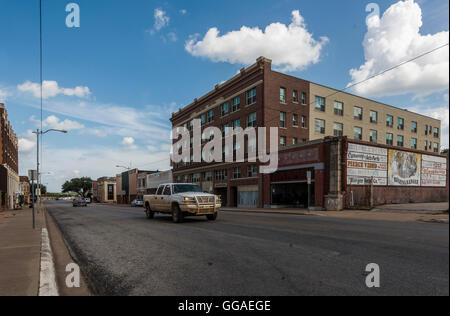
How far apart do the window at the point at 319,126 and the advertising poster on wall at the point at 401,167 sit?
35.1 feet

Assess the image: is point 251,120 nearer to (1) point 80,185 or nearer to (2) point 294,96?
(2) point 294,96

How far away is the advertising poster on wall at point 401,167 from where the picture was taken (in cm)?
2711

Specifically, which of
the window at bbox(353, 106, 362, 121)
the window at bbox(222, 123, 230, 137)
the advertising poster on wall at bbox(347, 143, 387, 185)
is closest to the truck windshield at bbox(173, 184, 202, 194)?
the advertising poster on wall at bbox(347, 143, 387, 185)

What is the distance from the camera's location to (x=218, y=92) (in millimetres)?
43594

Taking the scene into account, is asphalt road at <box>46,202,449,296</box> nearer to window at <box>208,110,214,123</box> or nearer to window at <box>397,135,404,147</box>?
Result: window at <box>208,110,214,123</box>

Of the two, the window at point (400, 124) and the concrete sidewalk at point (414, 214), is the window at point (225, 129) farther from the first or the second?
the window at point (400, 124)

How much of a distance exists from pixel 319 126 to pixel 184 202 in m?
28.5

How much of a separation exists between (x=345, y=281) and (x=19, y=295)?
185 inches

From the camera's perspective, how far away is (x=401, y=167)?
1164 inches

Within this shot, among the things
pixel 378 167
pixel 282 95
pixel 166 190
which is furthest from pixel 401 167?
pixel 166 190

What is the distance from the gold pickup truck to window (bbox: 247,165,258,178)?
19.8 m

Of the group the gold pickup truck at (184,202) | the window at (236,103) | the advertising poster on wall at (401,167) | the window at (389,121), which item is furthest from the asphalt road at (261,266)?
the window at (389,121)
